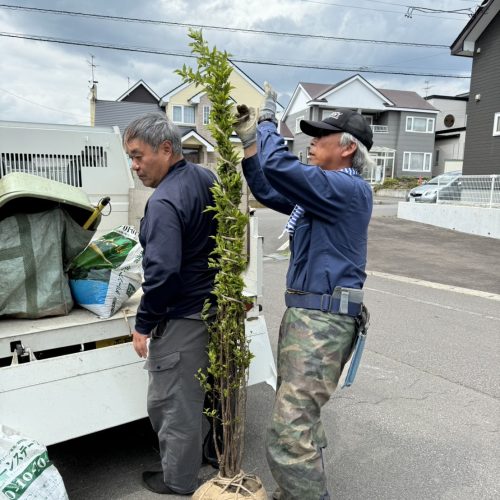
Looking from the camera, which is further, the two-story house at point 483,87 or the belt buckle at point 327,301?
the two-story house at point 483,87

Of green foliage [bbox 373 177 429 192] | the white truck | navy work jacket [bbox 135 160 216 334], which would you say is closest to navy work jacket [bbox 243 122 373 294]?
navy work jacket [bbox 135 160 216 334]

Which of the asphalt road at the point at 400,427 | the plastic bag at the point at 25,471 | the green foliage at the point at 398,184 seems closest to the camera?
the plastic bag at the point at 25,471

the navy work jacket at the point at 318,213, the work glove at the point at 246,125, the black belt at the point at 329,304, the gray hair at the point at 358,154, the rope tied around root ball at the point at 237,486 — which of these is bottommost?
the rope tied around root ball at the point at 237,486

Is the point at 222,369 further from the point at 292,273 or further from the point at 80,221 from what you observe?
the point at 80,221

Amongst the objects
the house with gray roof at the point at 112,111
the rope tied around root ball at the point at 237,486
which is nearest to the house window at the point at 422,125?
the house with gray roof at the point at 112,111

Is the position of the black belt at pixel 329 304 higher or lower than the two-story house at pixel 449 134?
lower

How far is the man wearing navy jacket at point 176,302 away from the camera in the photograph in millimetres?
2275

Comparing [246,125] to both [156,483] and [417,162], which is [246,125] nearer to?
[156,483]

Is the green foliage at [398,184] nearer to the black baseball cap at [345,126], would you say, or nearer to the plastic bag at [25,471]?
the black baseball cap at [345,126]

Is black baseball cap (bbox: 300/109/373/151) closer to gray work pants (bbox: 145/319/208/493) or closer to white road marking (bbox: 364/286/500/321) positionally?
gray work pants (bbox: 145/319/208/493)

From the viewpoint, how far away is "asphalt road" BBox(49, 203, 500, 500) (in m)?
2.79

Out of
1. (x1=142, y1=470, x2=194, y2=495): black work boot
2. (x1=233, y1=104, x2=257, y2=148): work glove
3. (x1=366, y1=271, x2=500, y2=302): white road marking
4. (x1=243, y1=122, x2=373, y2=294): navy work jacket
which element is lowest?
(x1=366, y1=271, x2=500, y2=302): white road marking

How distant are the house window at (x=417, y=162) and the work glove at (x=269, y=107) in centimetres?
3890

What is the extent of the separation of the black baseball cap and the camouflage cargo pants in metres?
0.82
